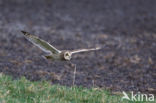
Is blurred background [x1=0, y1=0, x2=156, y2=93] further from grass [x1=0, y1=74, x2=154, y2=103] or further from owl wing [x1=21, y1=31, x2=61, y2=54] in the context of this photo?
grass [x1=0, y1=74, x2=154, y2=103]

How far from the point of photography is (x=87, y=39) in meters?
13.9

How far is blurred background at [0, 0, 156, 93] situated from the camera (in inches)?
341

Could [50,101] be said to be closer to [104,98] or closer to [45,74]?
[104,98]

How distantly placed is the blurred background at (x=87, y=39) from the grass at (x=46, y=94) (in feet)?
3.50

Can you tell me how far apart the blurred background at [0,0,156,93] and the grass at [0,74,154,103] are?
1066mm

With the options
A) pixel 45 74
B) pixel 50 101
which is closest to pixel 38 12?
pixel 45 74

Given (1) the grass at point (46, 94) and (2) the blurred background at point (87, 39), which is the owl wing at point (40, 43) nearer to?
(1) the grass at point (46, 94)

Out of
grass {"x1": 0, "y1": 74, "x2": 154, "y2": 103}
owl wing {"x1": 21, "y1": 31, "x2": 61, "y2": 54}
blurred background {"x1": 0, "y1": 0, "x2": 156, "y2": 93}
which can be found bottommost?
grass {"x1": 0, "y1": 74, "x2": 154, "y2": 103}

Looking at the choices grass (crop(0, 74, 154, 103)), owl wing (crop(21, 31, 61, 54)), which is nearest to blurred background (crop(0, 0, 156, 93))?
owl wing (crop(21, 31, 61, 54))

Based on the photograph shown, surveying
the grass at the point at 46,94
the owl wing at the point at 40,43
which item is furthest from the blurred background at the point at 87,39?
the grass at the point at 46,94

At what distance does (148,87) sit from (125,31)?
769 centimetres

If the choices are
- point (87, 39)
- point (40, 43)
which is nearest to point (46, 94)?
point (40, 43)

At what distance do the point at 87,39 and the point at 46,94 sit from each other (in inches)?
305

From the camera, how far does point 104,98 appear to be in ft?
20.8
